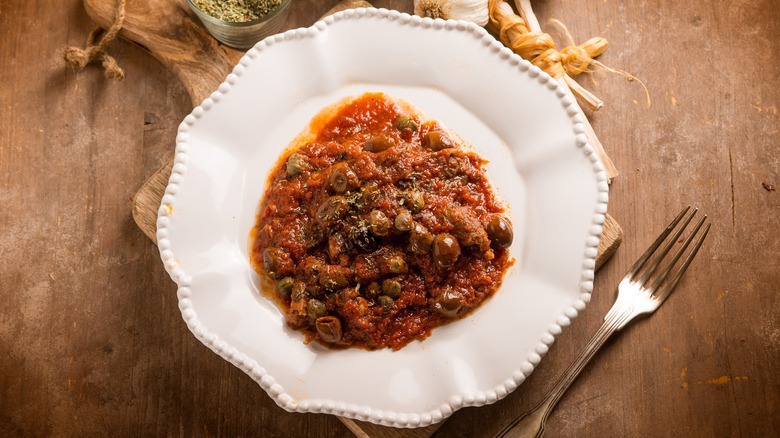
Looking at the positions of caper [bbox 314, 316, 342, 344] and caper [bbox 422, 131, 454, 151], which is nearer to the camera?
caper [bbox 314, 316, 342, 344]

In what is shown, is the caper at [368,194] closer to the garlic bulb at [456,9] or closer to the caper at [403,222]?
the caper at [403,222]

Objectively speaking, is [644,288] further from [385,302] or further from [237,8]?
[237,8]

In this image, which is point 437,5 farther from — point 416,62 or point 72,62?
point 72,62

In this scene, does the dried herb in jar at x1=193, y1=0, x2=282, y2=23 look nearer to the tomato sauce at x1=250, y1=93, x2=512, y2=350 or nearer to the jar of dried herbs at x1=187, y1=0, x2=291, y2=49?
the jar of dried herbs at x1=187, y1=0, x2=291, y2=49

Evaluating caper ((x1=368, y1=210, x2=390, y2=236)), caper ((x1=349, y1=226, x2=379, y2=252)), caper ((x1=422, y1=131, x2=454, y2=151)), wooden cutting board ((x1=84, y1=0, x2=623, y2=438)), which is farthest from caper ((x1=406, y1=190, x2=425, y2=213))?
wooden cutting board ((x1=84, y1=0, x2=623, y2=438))

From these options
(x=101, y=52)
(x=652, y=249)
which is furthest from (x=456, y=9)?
(x=101, y=52)

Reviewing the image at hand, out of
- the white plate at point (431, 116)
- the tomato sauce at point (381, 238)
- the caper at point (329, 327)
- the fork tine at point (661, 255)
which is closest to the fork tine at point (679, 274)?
the fork tine at point (661, 255)
